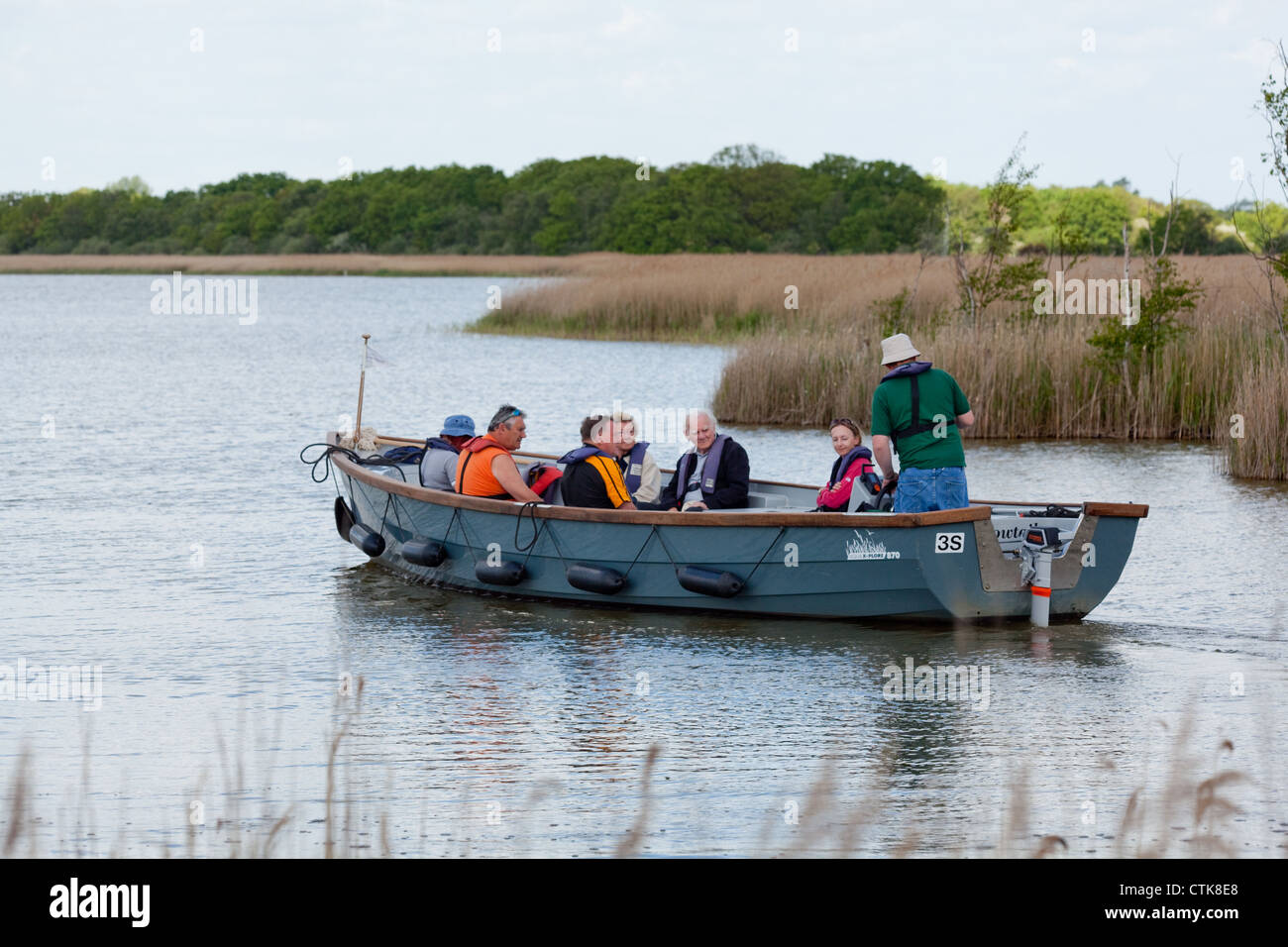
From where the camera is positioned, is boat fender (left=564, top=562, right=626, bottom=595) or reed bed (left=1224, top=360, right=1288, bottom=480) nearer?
boat fender (left=564, top=562, right=626, bottom=595)

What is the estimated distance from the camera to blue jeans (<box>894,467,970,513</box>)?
375 inches

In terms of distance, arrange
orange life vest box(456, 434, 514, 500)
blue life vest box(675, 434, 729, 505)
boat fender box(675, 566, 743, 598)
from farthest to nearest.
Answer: orange life vest box(456, 434, 514, 500) < blue life vest box(675, 434, 729, 505) < boat fender box(675, 566, 743, 598)

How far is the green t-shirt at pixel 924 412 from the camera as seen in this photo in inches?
372

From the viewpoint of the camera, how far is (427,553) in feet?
36.7

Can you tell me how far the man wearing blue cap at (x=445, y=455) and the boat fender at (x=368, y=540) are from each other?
53cm

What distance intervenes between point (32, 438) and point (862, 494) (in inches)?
541

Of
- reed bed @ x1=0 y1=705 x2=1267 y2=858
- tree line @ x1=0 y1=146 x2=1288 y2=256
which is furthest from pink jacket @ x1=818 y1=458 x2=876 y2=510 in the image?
tree line @ x1=0 y1=146 x2=1288 y2=256

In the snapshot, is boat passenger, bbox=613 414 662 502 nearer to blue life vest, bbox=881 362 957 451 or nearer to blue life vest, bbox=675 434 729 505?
blue life vest, bbox=675 434 729 505

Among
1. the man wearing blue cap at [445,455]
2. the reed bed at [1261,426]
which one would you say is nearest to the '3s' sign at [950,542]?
the man wearing blue cap at [445,455]

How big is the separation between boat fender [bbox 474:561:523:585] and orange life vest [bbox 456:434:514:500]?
478mm

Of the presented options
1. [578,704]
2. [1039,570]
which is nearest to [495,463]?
[578,704]

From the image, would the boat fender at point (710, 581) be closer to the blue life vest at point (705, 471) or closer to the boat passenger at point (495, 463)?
the blue life vest at point (705, 471)
